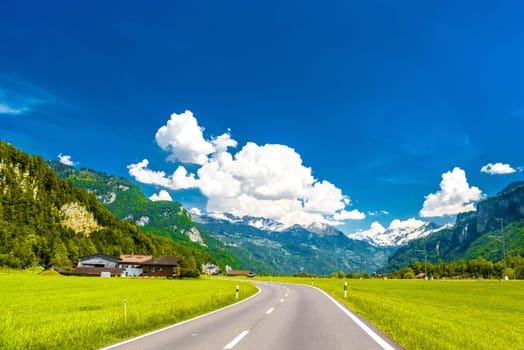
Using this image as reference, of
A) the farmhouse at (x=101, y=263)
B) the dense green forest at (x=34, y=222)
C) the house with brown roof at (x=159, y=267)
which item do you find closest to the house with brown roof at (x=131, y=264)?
the farmhouse at (x=101, y=263)

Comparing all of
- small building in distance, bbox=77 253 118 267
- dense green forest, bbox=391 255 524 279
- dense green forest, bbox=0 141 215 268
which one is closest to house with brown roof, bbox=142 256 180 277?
dense green forest, bbox=0 141 215 268

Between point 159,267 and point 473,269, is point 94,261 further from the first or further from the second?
point 473,269

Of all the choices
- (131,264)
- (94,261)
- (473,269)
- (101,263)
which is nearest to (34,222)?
(94,261)

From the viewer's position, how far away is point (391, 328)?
1255cm

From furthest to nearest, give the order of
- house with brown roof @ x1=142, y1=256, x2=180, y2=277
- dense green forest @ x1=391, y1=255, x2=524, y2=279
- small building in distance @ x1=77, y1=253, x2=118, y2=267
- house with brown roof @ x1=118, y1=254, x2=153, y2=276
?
house with brown roof @ x1=118, y1=254, x2=153, y2=276 → small building in distance @ x1=77, y1=253, x2=118, y2=267 → house with brown roof @ x1=142, y1=256, x2=180, y2=277 → dense green forest @ x1=391, y1=255, x2=524, y2=279

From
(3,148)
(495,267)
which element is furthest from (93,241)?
(495,267)

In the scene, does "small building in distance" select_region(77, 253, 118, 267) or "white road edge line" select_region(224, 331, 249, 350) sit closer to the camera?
"white road edge line" select_region(224, 331, 249, 350)

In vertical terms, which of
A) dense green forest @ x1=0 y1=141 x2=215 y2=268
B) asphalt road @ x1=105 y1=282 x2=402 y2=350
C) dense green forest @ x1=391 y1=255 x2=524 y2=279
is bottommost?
dense green forest @ x1=391 y1=255 x2=524 y2=279

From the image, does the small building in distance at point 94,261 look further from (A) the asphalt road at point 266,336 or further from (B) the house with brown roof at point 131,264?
(A) the asphalt road at point 266,336

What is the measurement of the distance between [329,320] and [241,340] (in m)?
6.13

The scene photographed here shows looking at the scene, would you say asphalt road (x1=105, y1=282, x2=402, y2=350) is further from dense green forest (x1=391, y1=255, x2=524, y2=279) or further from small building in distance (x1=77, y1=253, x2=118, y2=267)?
small building in distance (x1=77, y1=253, x2=118, y2=267)

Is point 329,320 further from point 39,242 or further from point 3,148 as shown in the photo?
point 3,148

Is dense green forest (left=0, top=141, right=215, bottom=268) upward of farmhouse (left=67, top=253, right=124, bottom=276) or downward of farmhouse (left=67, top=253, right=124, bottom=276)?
upward

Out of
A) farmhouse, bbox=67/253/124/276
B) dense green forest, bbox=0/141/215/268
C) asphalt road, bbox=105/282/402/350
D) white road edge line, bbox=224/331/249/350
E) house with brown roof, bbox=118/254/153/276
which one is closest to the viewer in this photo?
white road edge line, bbox=224/331/249/350
